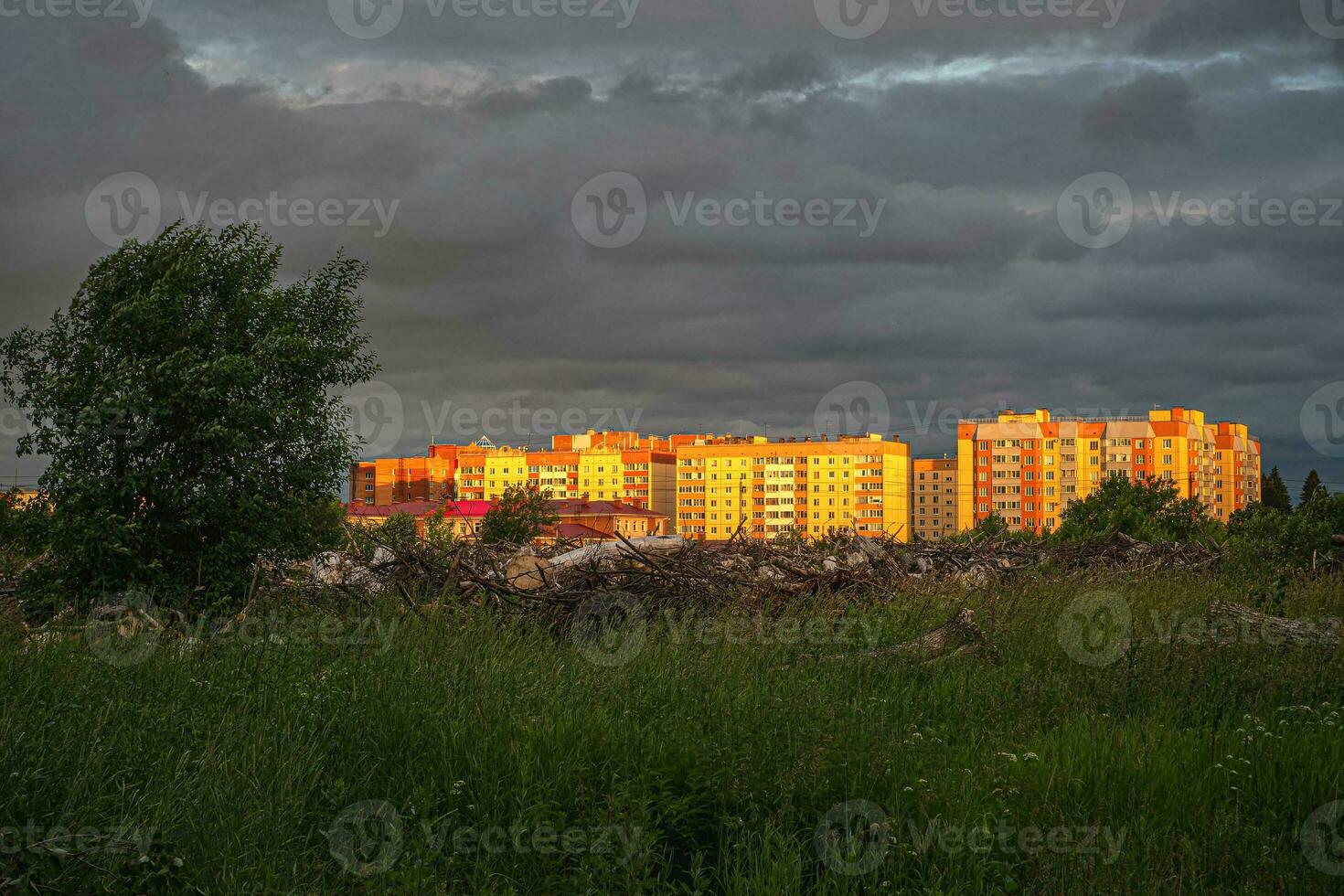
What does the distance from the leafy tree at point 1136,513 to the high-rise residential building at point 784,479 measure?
16205 centimetres

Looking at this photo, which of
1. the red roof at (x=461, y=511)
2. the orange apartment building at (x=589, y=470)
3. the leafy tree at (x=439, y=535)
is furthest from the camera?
the orange apartment building at (x=589, y=470)

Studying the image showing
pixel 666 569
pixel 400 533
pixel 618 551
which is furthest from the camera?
pixel 618 551

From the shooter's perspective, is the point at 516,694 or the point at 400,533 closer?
the point at 516,694

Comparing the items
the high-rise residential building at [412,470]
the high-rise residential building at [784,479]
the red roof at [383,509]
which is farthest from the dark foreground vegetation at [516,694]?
the high-rise residential building at [784,479]

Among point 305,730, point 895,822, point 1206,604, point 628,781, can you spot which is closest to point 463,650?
point 305,730

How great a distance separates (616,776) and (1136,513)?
18.5 m

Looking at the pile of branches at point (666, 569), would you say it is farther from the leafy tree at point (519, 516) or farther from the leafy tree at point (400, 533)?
the leafy tree at point (519, 516)

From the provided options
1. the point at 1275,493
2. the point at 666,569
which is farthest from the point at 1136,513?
the point at 1275,493

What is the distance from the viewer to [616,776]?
5109 mm

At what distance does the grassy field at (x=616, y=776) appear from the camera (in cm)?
448

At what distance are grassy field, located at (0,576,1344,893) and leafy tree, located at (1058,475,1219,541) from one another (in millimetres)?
13991

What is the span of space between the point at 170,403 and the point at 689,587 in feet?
18.2

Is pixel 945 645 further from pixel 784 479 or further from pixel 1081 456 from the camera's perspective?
pixel 784 479

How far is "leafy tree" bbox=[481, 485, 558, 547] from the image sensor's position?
20.1 metres
